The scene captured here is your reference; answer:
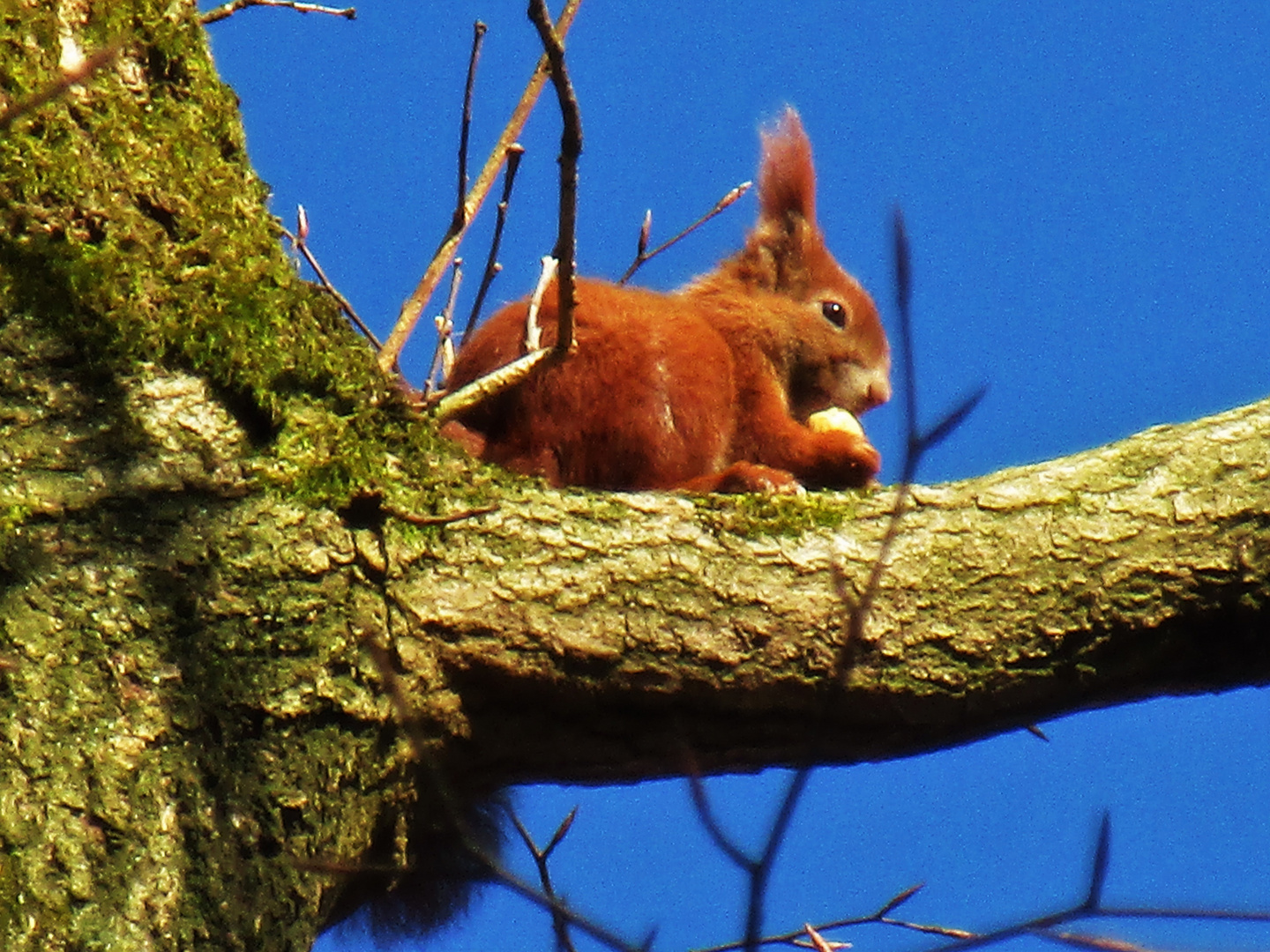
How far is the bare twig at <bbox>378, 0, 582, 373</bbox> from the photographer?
2.20 metres

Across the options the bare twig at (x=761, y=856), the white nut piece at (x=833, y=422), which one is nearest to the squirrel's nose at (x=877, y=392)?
the white nut piece at (x=833, y=422)

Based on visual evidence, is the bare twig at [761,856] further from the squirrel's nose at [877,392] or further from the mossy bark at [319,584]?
the squirrel's nose at [877,392]

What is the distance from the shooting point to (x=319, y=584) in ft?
6.18

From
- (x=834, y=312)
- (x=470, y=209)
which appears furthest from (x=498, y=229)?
(x=834, y=312)

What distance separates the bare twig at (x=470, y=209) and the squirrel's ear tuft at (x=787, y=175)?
55.2 inches

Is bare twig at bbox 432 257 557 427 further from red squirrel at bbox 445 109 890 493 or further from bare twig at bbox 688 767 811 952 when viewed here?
bare twig at bbox 688 767 811 952

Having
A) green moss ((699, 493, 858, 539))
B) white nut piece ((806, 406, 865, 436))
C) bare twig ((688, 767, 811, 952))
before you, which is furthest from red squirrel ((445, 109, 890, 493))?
bare twig ((688, 767, 811, 952))

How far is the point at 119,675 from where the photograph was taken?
1809 mm

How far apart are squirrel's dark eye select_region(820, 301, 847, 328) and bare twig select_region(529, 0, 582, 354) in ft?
4.73

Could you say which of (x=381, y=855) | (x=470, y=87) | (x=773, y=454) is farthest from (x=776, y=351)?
(x=381, y=855)

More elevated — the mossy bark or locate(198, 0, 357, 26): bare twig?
locate(198, 0, 357, 26): bare twig

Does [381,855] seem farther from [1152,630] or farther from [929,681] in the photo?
[1152,630]

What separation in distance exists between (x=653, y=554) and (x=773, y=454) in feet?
2.93

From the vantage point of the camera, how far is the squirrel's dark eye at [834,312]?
3.52m
